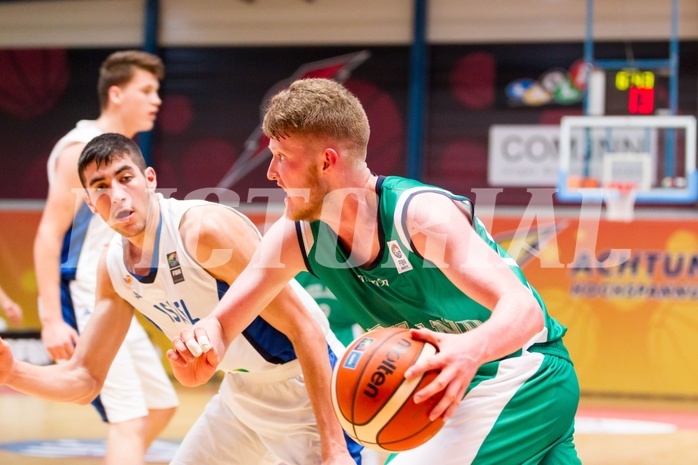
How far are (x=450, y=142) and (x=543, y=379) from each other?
11454mm

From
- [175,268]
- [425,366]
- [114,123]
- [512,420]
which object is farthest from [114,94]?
[425,366]

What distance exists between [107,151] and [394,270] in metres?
1.61

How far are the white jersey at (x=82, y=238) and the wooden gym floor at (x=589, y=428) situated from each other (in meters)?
1.91

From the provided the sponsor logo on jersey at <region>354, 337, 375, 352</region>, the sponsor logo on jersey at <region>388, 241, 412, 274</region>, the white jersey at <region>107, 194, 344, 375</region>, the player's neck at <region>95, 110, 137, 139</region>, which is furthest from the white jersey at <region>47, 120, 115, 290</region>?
the sponsor logo on jersey at <region>354, 337, 375, 352</region>

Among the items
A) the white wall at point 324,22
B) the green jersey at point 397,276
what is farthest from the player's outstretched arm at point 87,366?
the white wall at point 324,22

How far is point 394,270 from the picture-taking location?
2.83 meters

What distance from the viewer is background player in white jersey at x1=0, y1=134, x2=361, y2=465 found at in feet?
11.2

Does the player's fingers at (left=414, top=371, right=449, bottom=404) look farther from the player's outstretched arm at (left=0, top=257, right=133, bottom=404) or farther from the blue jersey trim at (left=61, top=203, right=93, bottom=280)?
the blue jersey trim at (left=61, top=203, right=93, bottom=280)

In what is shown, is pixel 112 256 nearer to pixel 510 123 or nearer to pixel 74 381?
pixel 74 381

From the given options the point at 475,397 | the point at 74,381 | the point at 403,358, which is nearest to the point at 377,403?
the point at 403,358

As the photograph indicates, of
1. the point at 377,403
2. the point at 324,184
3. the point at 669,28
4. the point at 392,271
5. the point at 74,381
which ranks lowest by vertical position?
the point at 74,381

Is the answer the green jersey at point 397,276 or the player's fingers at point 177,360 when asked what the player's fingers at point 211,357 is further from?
the green jersey at point 397,276

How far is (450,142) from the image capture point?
14141 mm

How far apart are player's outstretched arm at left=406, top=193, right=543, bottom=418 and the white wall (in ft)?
39.2
